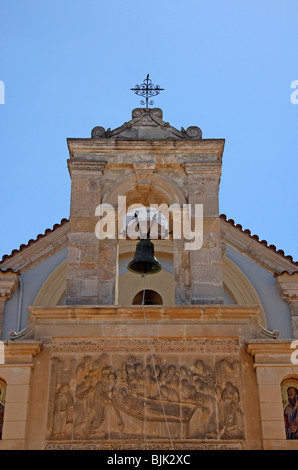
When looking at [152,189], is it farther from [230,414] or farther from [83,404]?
[230,414]

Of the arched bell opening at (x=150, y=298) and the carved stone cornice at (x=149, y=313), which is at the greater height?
the arched bell opening at (x=150, y=298)

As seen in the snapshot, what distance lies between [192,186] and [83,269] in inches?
77.8

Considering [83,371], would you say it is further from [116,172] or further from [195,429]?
[116,172]

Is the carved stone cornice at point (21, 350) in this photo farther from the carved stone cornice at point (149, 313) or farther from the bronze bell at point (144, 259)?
the bronze bell at point (144, 259)

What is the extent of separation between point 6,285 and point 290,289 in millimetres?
5290

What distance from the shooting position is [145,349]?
10.8 metres

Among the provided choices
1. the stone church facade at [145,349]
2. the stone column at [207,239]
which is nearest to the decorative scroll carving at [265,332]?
the stone church facade at [145,349]

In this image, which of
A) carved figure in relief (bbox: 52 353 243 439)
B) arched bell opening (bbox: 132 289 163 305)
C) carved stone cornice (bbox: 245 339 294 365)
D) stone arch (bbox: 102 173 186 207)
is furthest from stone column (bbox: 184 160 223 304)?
arched bell opening (bbox: 132 289 163 305)

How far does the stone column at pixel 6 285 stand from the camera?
1583cm

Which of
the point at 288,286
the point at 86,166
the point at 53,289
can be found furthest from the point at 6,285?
the point at 288,286

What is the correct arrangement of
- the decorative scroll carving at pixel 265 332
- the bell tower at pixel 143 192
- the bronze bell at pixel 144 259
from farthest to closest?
the bronze bell at pixel 144 259
the bell tower at pixel 143 192
the decorative scroll carving at pixel 265 332

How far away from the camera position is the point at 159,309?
1088 cm

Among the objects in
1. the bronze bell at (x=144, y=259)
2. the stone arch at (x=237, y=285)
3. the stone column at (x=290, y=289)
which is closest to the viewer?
the bronze bell at (x=144, y=259)

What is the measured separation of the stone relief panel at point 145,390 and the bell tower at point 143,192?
2.66 ft
